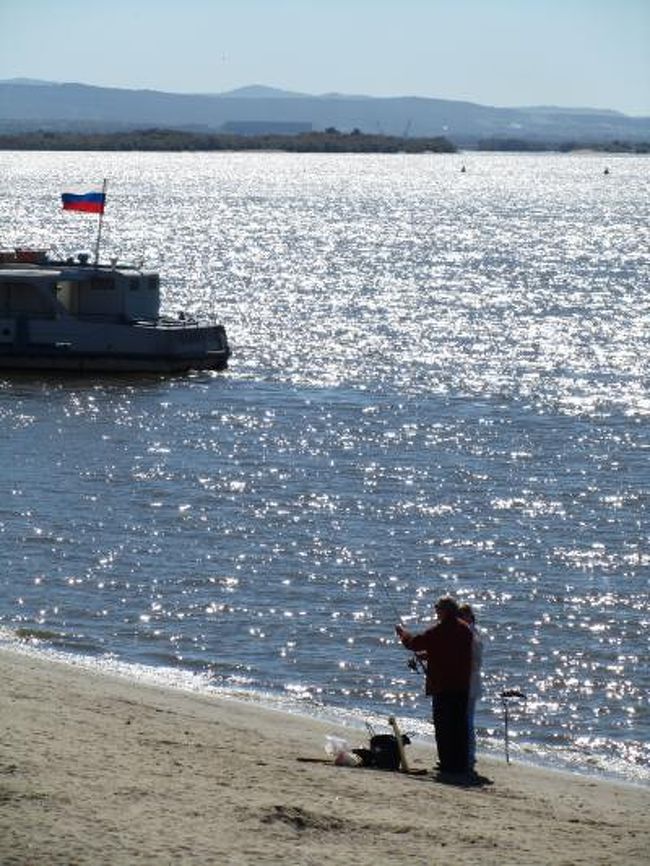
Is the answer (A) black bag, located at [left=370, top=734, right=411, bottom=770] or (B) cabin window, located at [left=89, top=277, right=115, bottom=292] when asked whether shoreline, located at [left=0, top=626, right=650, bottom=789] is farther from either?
(B) cabin window, located at [left=89, top=277, right=115, bottom=292]

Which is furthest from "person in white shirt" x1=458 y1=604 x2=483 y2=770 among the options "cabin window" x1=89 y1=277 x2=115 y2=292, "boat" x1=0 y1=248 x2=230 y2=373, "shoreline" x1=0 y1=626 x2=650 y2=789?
"cabin window" x1=89 y1=277 x2=115 y2=292

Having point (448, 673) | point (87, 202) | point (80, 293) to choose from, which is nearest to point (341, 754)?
point (448, 673)

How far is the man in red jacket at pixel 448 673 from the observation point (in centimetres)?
1518

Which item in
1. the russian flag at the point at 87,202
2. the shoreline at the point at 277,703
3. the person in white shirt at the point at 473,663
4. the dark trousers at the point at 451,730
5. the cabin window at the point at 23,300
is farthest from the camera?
the russian flag at the point at 87,202

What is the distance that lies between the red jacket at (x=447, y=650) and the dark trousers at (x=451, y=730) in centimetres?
12

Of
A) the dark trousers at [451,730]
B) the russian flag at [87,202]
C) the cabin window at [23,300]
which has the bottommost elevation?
the dark trousers at [451,730]

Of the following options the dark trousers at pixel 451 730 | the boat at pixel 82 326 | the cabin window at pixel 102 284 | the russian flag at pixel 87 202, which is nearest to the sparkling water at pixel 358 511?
the boat at pixel 82 326

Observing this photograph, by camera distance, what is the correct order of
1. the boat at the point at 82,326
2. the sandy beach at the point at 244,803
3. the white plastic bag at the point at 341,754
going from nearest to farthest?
the sandy beach at the point at 244,803, the white plastic bag at the point at 341,754, the boat at the point at 82,326

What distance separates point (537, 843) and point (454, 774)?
8.60ft

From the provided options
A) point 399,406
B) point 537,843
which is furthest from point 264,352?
point 537,843

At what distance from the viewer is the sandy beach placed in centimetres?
1209

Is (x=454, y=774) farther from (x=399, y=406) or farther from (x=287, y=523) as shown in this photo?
(x=399, y=406)

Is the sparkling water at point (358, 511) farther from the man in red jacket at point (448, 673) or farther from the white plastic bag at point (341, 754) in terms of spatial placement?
the white plastic bag at point (341, 754)

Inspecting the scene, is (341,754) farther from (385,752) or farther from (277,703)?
(277,703)
